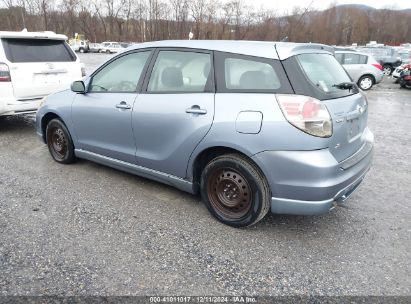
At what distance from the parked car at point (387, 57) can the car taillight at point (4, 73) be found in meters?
21.6

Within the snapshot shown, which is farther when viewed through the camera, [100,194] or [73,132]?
[73,132]

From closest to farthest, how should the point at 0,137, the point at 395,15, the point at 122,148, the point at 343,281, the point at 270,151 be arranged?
the point at 343,281 → the point at 270,151 → the point at 122,148 → the point at 0,137 → the point at 395,15

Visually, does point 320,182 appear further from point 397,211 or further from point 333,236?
point 397,211

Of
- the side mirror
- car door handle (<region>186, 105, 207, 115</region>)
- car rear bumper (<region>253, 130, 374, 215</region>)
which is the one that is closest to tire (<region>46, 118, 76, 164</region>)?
the side mirror

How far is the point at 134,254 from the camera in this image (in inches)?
110

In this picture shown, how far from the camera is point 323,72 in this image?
309cm

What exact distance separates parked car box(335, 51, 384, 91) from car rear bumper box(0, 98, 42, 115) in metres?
13.0

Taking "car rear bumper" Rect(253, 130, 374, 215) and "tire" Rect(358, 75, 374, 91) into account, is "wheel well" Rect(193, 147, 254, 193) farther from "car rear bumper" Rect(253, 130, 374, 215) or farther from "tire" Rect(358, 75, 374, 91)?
"tire" Rect(358, 75, 374, 91)

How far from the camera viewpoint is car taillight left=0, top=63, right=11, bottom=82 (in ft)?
18.5

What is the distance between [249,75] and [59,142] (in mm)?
3025

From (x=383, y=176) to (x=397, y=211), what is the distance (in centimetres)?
107

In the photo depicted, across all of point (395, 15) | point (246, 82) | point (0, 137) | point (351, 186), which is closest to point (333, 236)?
point (351, 186)

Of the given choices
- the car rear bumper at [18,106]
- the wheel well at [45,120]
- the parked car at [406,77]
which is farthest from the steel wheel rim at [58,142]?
the parked car at [406,77]

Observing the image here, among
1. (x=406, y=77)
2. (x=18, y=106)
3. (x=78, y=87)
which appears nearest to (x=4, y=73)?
(x=18, y=106)
